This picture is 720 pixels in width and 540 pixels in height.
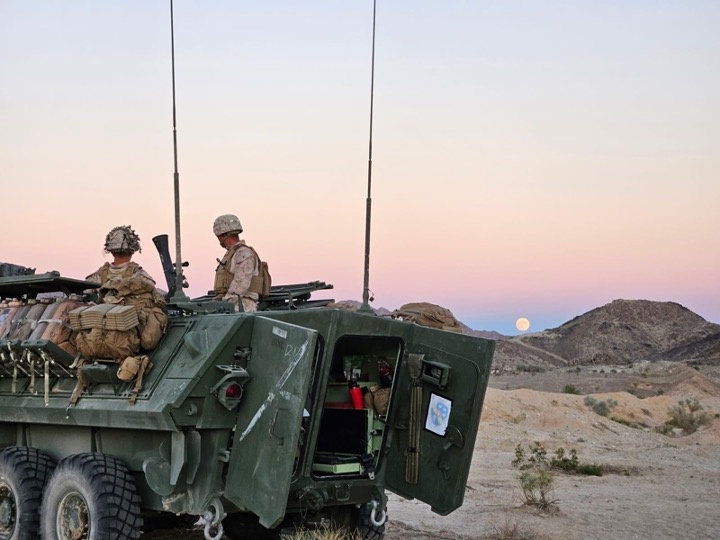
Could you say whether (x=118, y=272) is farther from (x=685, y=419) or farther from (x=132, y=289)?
(x=685, y=419)

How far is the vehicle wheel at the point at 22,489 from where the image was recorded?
7.99 m

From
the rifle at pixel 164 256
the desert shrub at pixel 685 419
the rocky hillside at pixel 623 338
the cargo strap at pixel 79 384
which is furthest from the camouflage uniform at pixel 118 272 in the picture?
the rocky hillside at pixel 623 338

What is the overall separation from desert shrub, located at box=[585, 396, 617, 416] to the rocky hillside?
1275 inches

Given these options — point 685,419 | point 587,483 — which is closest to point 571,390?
point 685,419

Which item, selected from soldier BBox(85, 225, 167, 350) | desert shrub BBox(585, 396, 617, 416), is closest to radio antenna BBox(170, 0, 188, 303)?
soldier BBox(85, 225, 167, 350)

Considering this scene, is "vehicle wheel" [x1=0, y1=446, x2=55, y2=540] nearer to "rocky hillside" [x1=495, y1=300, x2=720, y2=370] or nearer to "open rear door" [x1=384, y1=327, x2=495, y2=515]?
"open rear door" [x1=384, y1=327, x2=495, y2=515]

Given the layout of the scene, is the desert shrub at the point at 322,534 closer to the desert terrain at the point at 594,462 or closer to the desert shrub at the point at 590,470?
the desert terrain at the point at 594,462

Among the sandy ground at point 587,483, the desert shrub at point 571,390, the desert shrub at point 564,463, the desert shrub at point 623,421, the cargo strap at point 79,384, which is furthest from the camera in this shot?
the desert shrub at point 571,390

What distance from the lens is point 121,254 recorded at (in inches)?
347

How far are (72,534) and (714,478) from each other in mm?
10895

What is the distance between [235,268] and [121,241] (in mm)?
1028

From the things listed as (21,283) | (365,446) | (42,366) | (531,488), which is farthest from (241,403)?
(531,488)

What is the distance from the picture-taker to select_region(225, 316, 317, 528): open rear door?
6.58m

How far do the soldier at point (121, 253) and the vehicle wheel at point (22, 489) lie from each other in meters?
1.58
